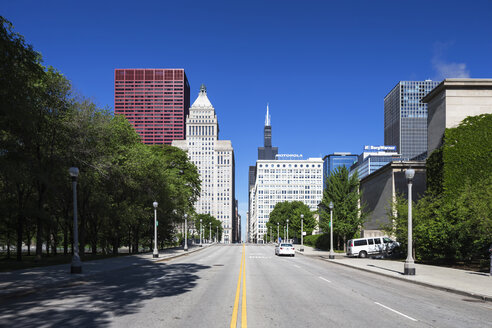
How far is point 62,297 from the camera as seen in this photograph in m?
11.5

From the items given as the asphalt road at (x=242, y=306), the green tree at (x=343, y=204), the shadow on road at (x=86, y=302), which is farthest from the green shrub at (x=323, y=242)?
the shadow on road at (x=86, y=302)

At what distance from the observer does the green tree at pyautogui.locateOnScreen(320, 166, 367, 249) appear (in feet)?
138

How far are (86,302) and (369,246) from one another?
29.5 m

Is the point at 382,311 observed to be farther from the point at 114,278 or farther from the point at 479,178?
the point at 479,178

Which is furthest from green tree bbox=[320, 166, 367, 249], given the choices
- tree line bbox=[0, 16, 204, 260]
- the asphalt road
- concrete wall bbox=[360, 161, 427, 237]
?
the asphalt road

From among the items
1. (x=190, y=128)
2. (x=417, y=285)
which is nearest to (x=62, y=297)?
(x=417, y=285)

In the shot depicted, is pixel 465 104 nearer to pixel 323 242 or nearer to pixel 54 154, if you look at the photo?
pixel 323 242

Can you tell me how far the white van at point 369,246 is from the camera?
33.9 metres

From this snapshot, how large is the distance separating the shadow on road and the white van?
23.5 m

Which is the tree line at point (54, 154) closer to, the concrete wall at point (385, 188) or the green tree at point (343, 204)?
the green tree at point (343, 204)

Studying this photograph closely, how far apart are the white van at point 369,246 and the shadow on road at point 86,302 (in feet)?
77.0

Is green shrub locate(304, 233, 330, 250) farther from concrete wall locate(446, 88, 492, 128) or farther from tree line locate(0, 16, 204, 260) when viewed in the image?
concrete wall locate(446, 88, 492, 128)

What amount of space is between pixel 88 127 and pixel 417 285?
79.3ft

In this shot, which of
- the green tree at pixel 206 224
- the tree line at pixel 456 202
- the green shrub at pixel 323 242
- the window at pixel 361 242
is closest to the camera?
the tree line at pixel 456 202
